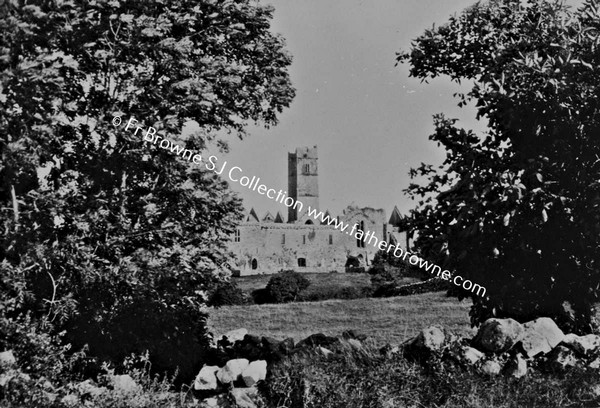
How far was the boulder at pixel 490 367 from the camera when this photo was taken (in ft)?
36.4

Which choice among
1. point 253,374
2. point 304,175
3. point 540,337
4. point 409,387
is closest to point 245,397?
point 253,374

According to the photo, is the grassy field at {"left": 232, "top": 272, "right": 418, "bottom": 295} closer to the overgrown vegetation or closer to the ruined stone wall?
the ruined stone wall

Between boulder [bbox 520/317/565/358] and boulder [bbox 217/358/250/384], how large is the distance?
461cm

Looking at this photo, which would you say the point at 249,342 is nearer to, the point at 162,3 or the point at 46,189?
the point at 46,189

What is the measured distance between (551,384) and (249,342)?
5611mm

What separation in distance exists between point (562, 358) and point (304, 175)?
73.4 m

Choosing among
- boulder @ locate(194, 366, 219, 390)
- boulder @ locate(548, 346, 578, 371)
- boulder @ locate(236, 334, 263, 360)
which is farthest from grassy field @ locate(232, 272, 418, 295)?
boulder @ locate(194, 366, 219, 390)

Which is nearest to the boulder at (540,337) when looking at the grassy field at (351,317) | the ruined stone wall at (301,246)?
the grassy field at (351,317)

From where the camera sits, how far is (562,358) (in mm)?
11453

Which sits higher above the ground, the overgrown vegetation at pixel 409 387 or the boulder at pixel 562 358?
the boulder at pixel 562 358

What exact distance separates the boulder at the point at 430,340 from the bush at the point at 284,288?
24519mm

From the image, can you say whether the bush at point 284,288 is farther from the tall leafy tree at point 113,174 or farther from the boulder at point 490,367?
the boulder at point 490,367

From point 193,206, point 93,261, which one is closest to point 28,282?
point 93,261

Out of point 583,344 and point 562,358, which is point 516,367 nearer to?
point 562,358
